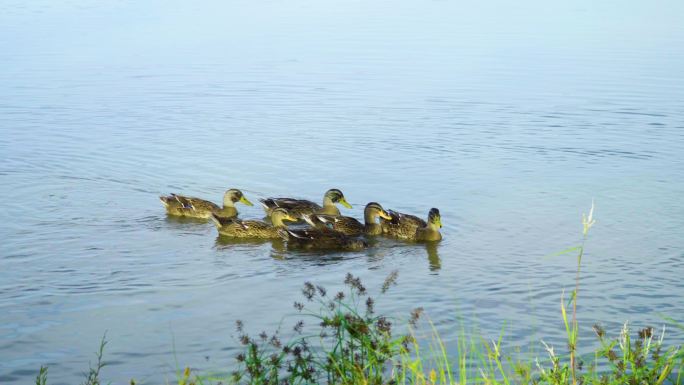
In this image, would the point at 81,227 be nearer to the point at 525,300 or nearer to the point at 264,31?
the point at 525,300

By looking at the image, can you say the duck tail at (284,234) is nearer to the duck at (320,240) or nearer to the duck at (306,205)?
the duck at (320,240)

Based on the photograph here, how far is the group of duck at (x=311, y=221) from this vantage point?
1142cm

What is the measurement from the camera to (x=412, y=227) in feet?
38.4

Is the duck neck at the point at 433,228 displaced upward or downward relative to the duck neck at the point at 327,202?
downward

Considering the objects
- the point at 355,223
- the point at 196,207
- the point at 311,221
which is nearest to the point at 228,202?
the point at 196,207

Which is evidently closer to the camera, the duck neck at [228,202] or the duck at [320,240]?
the duck at [320,240]

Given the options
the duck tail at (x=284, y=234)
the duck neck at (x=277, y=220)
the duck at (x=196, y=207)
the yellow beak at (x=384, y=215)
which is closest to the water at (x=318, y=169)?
the duck at (x=196, y=207)

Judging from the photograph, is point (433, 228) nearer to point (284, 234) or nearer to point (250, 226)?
point (284, 234)

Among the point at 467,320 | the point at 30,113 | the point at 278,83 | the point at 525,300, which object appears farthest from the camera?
the point at 278,83

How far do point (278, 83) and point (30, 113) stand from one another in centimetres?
539

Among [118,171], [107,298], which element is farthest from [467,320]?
[118,171]

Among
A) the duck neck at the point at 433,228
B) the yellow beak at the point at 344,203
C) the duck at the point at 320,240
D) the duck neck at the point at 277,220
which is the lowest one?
the duck at the point at 320,240

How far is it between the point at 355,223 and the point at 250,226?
1.21m

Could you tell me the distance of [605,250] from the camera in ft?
36.0
